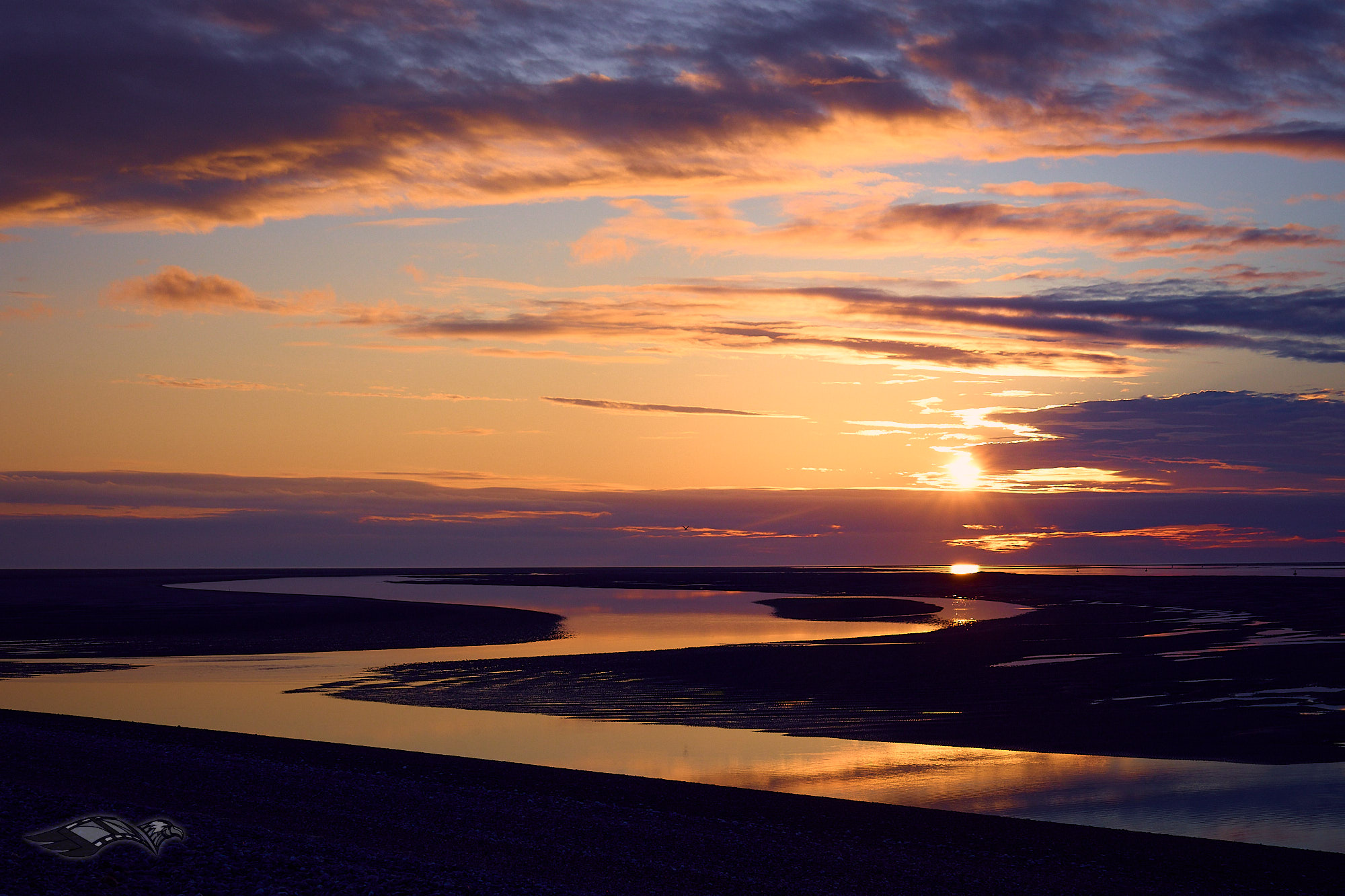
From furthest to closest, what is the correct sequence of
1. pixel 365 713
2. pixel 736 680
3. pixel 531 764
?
1. pixel 736 680
2. pixel 365 713
3. pixel 531 764

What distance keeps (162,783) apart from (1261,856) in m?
16.7

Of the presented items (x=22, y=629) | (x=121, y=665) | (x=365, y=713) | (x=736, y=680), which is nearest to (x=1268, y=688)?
(x=736, y=680)

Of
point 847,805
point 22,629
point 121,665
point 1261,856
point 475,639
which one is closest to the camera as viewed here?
point 1261,856

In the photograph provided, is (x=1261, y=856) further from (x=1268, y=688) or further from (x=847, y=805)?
(x=1268, y=688)

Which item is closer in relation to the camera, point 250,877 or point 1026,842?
point 250,877

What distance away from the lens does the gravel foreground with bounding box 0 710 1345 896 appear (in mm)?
12195

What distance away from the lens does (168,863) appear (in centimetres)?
1216
